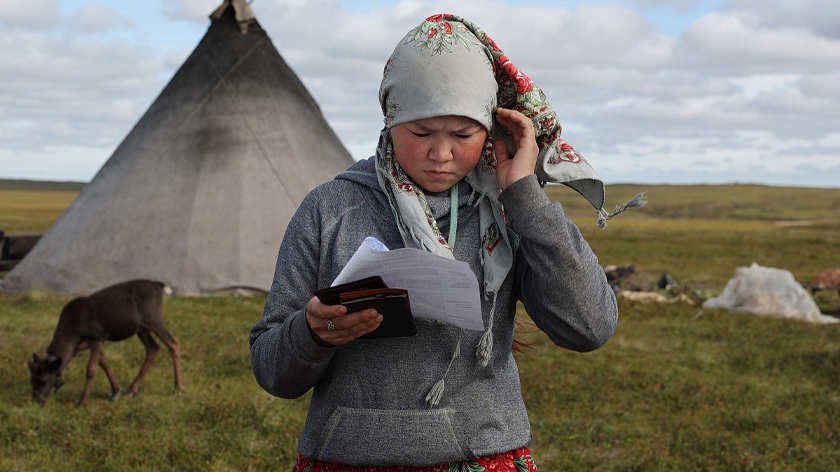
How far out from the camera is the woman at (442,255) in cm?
167

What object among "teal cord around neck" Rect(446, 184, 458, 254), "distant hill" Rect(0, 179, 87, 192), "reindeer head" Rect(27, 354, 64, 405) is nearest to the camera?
"teal cord around neck" Rect(446, 184, 458, 254)

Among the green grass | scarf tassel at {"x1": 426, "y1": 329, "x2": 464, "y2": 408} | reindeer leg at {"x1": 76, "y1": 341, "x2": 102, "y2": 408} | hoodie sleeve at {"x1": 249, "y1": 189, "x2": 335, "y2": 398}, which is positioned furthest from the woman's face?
reindeer leg at {"x1": 76, "y1": 341, "x2": 102, "y2": 408}

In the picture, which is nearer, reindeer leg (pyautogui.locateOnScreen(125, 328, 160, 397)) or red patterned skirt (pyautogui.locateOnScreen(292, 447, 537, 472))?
red patterned skirt (pyautogui.locateOnScreen(292, 447, 537, 472))

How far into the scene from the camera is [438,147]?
1718 millimetres

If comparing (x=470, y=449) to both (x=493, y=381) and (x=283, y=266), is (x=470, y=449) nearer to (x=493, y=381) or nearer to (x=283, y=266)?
(x=493, y=381)

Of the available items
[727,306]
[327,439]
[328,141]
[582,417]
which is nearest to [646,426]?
[582,417]

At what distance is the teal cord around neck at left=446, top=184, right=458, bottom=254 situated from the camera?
1.77 metres

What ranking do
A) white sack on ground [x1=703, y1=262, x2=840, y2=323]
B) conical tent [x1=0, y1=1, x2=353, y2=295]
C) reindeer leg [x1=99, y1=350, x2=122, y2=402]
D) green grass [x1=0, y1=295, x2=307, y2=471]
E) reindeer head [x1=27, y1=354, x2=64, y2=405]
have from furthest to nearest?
1. white sack on ground [x1=703, y1=262, x2=840, y2=323]
2. conical tent [x1=0, y1=1, x2=353, y2=295]
3. reindeer leg [x1=99, y1=350, x2=122, y2=402]
4. reindeer head [x1=27, y1=354, x2=64, y2=405]
5. green grass [x1=0, y1=295, x2=307, y2=471]

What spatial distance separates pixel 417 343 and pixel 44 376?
16.8 ft

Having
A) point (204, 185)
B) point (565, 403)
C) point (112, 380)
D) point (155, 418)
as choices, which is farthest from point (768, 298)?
point (112, 380)

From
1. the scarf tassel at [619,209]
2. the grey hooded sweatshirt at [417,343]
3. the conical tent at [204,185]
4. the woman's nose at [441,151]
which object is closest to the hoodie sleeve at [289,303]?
the grey hooded sweatshirt at [417,343]

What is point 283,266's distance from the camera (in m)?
1.75

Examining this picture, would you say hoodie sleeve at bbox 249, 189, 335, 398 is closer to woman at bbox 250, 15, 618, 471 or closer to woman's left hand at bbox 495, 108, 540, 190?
woman at bbox 250, 15, 618, 471

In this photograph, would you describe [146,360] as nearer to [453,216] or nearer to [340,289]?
[453,216]
